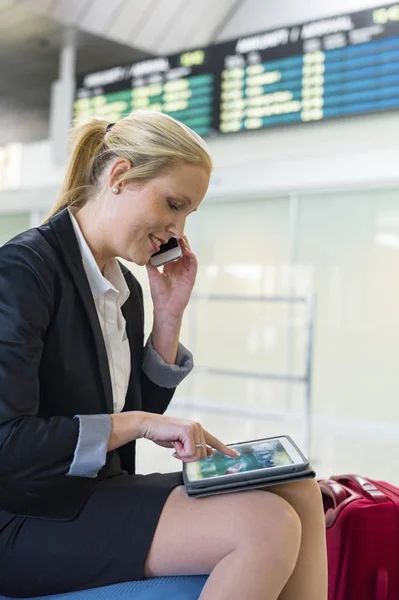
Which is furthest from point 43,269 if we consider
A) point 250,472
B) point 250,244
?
point 250,244

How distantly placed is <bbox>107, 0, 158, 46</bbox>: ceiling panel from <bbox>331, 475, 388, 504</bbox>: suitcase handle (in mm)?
5243

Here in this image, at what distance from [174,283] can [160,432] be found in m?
0.58

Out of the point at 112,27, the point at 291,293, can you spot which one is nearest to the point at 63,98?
the point at 112,27

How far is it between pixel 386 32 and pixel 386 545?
3.80m

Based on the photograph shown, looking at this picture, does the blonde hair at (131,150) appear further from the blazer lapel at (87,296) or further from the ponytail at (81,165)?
the blazer lapel at (87,296)

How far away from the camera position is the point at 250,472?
3.93 ft

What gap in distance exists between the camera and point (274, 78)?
507cm

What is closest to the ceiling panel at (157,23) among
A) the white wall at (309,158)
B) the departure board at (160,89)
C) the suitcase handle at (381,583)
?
the departure board at (160,89)

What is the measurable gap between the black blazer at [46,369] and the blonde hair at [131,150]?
131mm

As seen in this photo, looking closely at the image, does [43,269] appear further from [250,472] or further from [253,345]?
[253,345]

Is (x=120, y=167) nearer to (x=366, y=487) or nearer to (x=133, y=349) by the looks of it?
(x=133, y=349)

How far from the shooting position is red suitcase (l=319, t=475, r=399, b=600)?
5.45 feet

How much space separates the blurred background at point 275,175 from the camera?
4.84 m

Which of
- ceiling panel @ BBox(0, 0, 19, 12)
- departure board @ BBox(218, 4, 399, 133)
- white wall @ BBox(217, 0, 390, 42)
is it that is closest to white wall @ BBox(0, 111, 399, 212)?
departure board @ BBox(218, 4, 399, 133)
